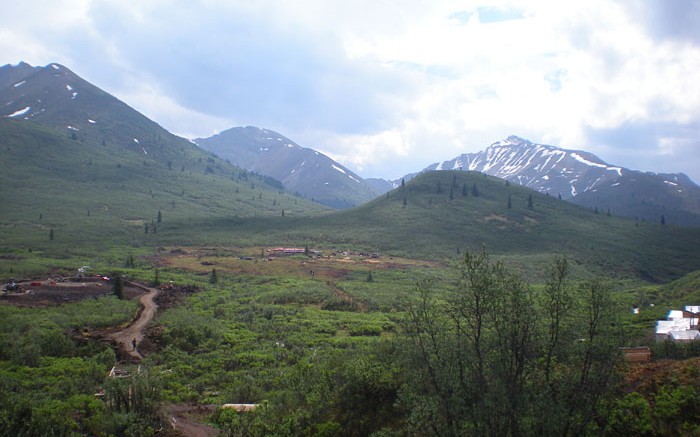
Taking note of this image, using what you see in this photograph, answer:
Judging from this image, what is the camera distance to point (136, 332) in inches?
1444

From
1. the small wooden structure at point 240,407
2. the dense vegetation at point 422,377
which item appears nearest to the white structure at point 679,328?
the dense vegetation at point 422,377

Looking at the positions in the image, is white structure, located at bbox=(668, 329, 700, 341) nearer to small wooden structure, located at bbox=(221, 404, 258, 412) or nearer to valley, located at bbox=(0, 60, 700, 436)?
valley, located at bbox=(0, 60, 700, 436)

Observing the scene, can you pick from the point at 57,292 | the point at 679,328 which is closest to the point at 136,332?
the point at 57,292

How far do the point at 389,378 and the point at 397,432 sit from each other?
4116mm

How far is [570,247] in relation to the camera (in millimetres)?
117438

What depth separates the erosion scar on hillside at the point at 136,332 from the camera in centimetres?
3224

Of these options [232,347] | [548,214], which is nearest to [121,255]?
[232,347]

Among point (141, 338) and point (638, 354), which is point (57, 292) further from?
point (638, 354)

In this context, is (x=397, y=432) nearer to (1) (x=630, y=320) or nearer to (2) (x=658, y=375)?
(2) (x=658, y=375)

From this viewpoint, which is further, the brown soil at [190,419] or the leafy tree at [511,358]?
the brown soil at [190,419]

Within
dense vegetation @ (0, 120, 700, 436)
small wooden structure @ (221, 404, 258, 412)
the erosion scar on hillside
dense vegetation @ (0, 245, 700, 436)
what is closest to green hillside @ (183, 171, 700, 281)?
dense vegetation @ (0, 120, 700, 436)

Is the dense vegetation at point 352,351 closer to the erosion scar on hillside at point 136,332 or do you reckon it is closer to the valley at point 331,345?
the valley at point 331,345

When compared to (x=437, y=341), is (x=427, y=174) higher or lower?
higher

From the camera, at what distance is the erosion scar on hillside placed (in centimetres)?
3224
